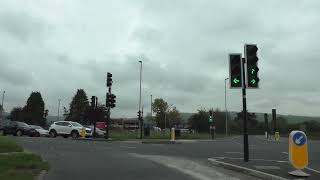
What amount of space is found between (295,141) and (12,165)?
900cm

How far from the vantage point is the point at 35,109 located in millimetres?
158750

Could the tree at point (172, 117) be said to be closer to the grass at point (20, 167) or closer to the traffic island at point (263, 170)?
the grass at point (20, 167)

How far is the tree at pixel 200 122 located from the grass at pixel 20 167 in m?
112

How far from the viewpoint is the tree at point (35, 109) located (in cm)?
15061

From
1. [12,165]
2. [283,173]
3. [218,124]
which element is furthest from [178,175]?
[218,124]

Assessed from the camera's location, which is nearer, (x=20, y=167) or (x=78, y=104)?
(x=20, y=167)

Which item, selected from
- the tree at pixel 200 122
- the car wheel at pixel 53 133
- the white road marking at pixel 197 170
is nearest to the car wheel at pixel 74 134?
the car wheel at pixel 53 133

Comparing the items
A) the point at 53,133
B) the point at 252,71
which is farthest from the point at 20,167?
the point at 53,133

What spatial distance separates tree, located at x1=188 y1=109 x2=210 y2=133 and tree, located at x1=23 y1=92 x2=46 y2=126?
151ft

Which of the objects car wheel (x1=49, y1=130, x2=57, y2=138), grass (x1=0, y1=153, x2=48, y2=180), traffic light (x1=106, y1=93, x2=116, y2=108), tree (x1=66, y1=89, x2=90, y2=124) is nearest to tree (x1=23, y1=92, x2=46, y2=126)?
tree (x1=66, y1=89, x2=90, y2=124)

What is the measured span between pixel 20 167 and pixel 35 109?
146m

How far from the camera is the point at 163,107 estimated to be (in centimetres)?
13688

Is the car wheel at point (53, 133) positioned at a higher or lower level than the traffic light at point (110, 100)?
lower

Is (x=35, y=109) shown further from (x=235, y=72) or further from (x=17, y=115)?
(x=235, y=72)
